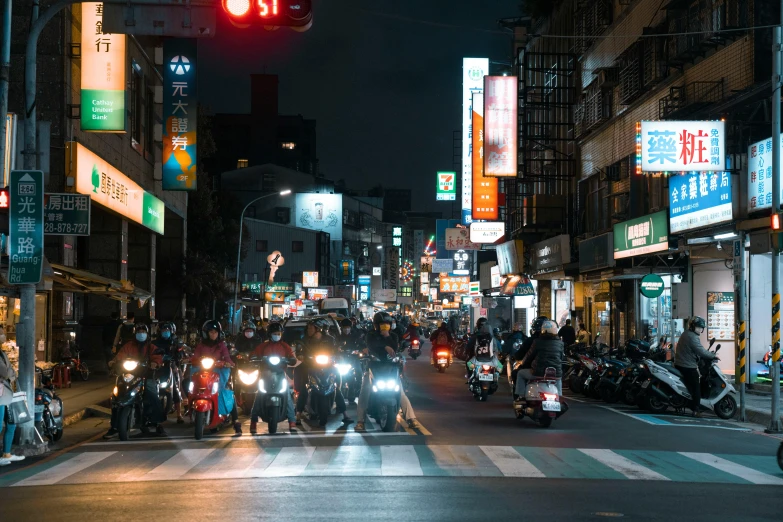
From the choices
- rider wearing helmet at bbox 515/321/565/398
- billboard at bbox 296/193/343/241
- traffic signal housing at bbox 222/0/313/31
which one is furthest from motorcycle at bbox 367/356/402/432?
billboard at bbox 296/193/343/241

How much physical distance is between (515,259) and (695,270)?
70.8ft

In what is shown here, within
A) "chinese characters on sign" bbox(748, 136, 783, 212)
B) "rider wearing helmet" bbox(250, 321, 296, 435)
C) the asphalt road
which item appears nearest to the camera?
the asphalt road

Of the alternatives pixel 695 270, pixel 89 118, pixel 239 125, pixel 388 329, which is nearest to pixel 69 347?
pixel 89 118

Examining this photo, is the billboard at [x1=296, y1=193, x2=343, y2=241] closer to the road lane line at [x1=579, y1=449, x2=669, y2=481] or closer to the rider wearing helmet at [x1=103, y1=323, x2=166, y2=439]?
the rider wearing helmet at [x1=103, y1=323, x2=166, y2=439]

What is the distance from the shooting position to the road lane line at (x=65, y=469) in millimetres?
11344

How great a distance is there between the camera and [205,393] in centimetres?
1558

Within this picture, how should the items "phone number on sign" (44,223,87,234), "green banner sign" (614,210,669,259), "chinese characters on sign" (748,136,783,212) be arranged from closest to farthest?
"phone number on sign" (44,223,87,234)
"chinese characters on sign" (748,136,783,212)
"green banner sign" (614,210,669,259)

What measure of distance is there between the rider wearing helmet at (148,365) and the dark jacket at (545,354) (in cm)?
638

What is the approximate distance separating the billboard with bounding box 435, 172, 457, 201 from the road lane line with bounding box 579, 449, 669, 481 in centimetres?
6622

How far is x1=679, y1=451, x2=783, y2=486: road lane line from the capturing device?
1140 cm

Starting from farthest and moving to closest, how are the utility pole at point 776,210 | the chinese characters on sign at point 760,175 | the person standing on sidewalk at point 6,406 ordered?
the chinese characters on sign at point 760,175 < the utility pole at point 776,210 < the person standing on sidewalk at point 6,406

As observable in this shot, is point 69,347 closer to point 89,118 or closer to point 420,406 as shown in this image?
point 89,118

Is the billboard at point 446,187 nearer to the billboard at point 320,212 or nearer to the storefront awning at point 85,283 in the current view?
the billboard at point 320,212

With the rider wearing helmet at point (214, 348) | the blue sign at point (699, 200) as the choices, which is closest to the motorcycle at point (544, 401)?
the rider wearing helmet at point (214, 348)
